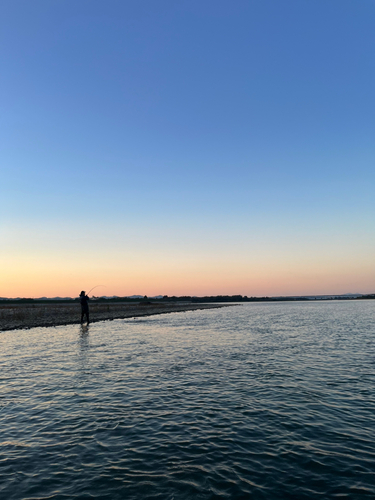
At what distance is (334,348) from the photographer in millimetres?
25828

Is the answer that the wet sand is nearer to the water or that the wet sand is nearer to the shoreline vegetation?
the shoreline vegetation

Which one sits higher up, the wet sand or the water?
the wet sand

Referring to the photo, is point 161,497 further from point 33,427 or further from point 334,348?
point 334,348

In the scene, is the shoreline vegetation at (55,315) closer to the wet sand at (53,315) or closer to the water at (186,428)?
the wet sand at (53,315)

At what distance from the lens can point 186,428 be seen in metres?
10.5

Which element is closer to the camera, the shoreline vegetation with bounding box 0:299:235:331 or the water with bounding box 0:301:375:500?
the water with bounding box 0:301:375:500

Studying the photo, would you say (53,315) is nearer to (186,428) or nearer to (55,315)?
(55,315)

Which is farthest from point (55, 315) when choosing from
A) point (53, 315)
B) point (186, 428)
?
point (186, 428)

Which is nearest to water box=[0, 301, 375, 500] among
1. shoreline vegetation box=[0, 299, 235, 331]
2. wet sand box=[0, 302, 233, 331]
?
shoreline vegetation box=[0, 299, 235, 331]

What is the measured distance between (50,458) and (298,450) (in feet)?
21.1

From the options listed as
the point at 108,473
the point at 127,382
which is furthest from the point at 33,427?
the point at 127,382

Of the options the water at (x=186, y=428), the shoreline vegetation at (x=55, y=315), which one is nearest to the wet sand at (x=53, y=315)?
the shoreline vegetation at (x=55, y=315)

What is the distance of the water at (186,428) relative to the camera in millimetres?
7344

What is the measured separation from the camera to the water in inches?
289
